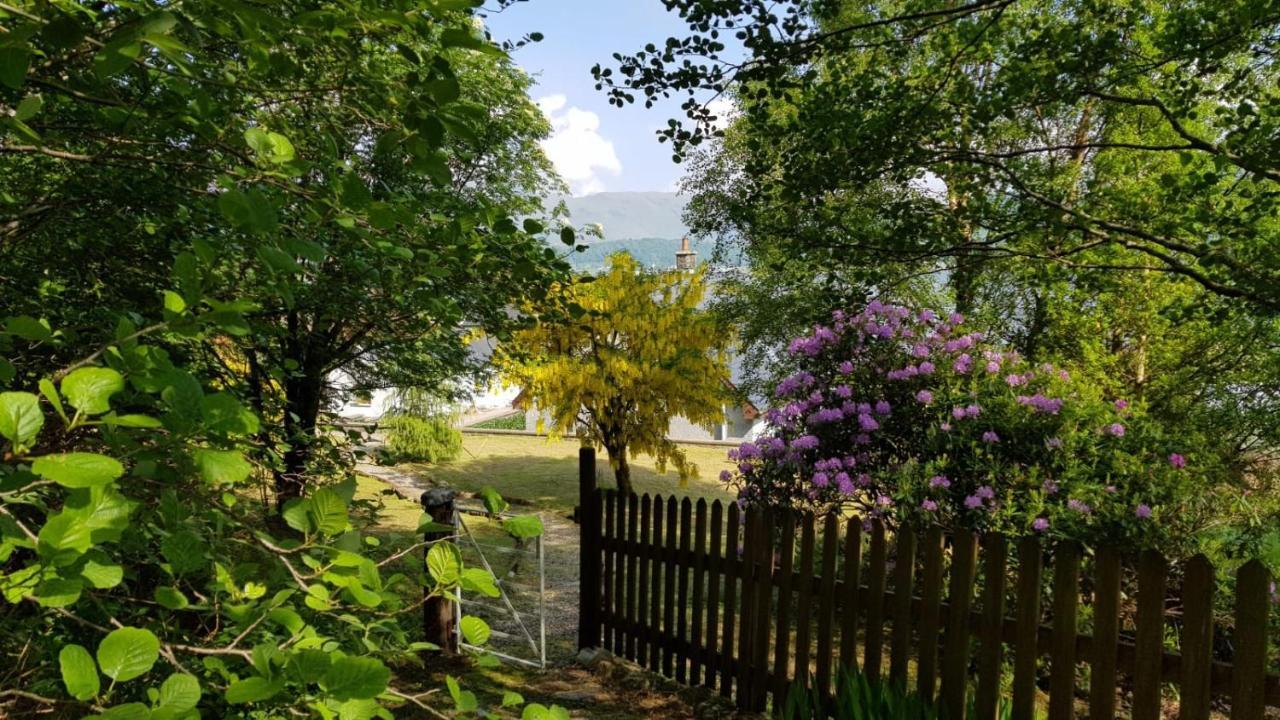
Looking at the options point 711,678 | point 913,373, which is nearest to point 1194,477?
point 913,373

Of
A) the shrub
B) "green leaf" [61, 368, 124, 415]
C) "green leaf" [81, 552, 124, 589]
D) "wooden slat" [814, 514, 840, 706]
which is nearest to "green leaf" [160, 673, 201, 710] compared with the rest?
"green leaf" [81, 552, 124, 589]

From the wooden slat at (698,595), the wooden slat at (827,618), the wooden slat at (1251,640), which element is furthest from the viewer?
the wooden slat at (698,595)

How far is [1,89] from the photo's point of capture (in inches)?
75.0

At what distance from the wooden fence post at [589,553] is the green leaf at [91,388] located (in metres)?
4.78

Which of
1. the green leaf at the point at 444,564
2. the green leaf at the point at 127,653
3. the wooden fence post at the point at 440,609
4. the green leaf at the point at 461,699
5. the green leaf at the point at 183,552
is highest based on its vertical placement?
the green leaf at the point at 183,552

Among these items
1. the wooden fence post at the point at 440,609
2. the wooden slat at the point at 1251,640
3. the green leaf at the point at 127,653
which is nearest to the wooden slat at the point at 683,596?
the wooden fence post at the point at 440,609

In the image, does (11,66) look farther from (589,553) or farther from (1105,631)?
(589,553)

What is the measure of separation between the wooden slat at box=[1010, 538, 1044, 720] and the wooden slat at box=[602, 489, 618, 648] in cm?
296

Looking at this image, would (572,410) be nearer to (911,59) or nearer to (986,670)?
(911,59)

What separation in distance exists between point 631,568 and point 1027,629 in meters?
2.83

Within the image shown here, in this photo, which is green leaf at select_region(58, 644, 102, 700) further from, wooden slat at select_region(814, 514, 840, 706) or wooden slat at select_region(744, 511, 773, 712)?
wooden slat at select_region(744, 511, 773, 712)

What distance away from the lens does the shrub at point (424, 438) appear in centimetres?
1866

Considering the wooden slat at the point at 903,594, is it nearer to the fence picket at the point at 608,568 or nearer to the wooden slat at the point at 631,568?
the wooden slat at the point at 631,568

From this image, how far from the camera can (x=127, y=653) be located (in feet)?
2.96
